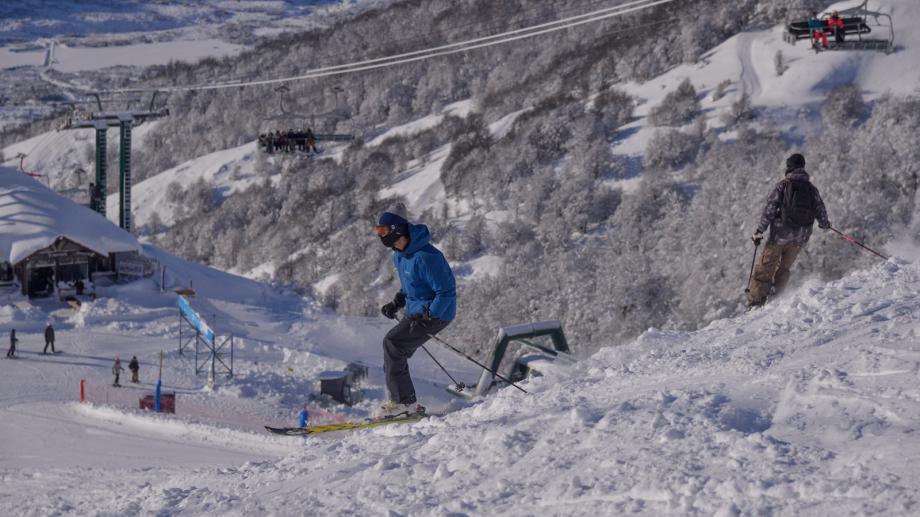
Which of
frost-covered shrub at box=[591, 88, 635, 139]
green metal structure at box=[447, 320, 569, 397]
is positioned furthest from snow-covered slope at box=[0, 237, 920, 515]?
frost-covered shrub at box=[591, 88, 635, 139]

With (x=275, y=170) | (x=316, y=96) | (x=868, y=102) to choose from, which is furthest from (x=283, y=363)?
(x=316, y=96)

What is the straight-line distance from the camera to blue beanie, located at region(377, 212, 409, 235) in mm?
→ 8117

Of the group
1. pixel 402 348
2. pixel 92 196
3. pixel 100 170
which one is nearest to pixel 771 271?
pixel 402 348

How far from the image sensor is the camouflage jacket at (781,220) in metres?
10.9

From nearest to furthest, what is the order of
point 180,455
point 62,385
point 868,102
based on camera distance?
point 180,455 → point 62,385 → point 868,102

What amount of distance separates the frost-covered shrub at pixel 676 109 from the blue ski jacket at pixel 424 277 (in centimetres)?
4083

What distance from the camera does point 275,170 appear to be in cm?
6756

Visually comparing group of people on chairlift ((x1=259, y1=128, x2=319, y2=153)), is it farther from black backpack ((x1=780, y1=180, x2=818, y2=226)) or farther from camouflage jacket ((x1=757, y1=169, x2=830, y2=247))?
black backpack ((x1=780, y1=180, x2=818, y2=226))

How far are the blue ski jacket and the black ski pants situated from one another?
13cm

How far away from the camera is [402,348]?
8836 millimetres

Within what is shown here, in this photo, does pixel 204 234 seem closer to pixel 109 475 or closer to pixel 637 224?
pixel 637 224

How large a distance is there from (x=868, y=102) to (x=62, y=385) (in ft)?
118

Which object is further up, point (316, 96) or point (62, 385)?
point (316, 96)

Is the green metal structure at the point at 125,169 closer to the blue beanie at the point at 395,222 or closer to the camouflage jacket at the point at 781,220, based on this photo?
the camouflage jacket at the point at 781,220
